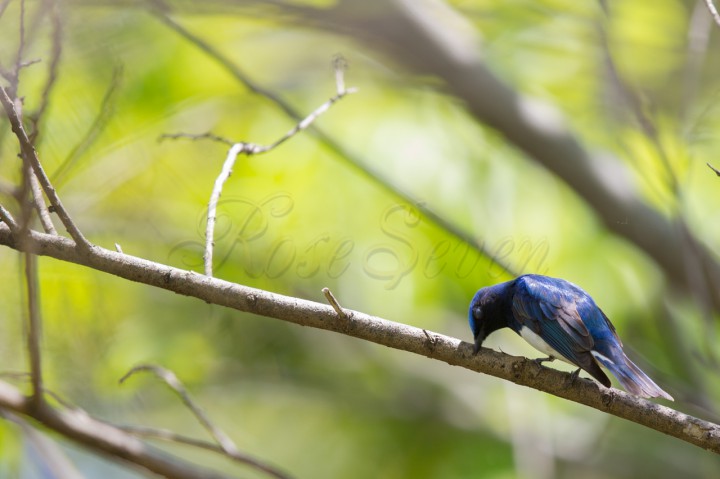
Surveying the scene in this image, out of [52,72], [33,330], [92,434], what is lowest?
[92,434]

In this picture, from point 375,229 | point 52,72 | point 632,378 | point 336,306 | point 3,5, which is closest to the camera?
point 52,72

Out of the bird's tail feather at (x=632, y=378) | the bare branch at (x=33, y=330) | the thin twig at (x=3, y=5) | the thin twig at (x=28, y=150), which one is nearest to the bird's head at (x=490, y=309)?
the bird's tail feather at (x=632, y=378)

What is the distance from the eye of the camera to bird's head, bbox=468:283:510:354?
4.07 metres

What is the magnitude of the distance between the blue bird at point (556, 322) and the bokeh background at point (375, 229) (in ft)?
3.51

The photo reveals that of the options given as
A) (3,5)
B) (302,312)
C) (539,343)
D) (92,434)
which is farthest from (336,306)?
(539,343)

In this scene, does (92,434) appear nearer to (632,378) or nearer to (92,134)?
(92,134)

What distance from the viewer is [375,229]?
23.2 ft

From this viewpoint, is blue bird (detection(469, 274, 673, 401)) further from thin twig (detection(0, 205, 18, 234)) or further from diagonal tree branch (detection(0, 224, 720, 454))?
thin twig (detection(0, 205, 18, 234))

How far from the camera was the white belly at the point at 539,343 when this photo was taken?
3973mm

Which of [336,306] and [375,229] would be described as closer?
[336,306]

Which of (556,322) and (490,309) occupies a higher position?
(556,322)

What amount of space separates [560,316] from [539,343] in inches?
7.9

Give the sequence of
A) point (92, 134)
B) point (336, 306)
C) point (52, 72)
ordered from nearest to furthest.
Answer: point (52, 72) < point (336, 306) < point (92, 134)

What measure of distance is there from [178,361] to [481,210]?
9.50 feet
